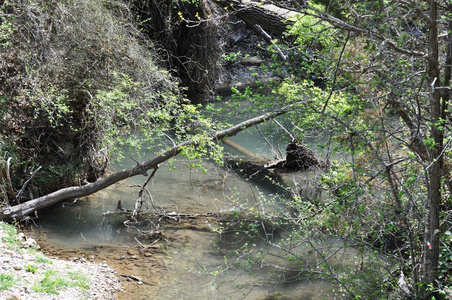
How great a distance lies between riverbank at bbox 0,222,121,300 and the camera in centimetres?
484

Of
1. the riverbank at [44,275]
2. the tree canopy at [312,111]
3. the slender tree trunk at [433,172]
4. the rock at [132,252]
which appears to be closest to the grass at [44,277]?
the riverbank at [44,275]

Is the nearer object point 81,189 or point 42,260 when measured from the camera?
point 42,260

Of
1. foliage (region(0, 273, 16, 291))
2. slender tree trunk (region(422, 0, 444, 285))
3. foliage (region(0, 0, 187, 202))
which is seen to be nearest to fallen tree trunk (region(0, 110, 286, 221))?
foliage (region(0, 0, 187, 202))

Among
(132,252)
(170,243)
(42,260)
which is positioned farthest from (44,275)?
(170,243)

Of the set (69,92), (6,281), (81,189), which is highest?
(69,92)

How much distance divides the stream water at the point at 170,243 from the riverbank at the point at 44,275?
28cm

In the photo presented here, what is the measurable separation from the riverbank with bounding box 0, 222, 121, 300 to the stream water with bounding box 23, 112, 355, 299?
284 millimetres

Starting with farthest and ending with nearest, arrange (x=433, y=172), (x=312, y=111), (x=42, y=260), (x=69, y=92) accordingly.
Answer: (x=69, y=92)
(x=42, y=260)
(x=312, y=111)
(x=433, y=172)

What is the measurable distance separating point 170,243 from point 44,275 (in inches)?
94.6

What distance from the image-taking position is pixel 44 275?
5406 millimetres

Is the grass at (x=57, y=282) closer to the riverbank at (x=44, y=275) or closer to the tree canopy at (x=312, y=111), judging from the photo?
the riverbank at (x=44, y=275)

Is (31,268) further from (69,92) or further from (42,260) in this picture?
(69,92)

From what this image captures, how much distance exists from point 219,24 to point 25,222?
7.98 meters

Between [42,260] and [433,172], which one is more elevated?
[433,172]
